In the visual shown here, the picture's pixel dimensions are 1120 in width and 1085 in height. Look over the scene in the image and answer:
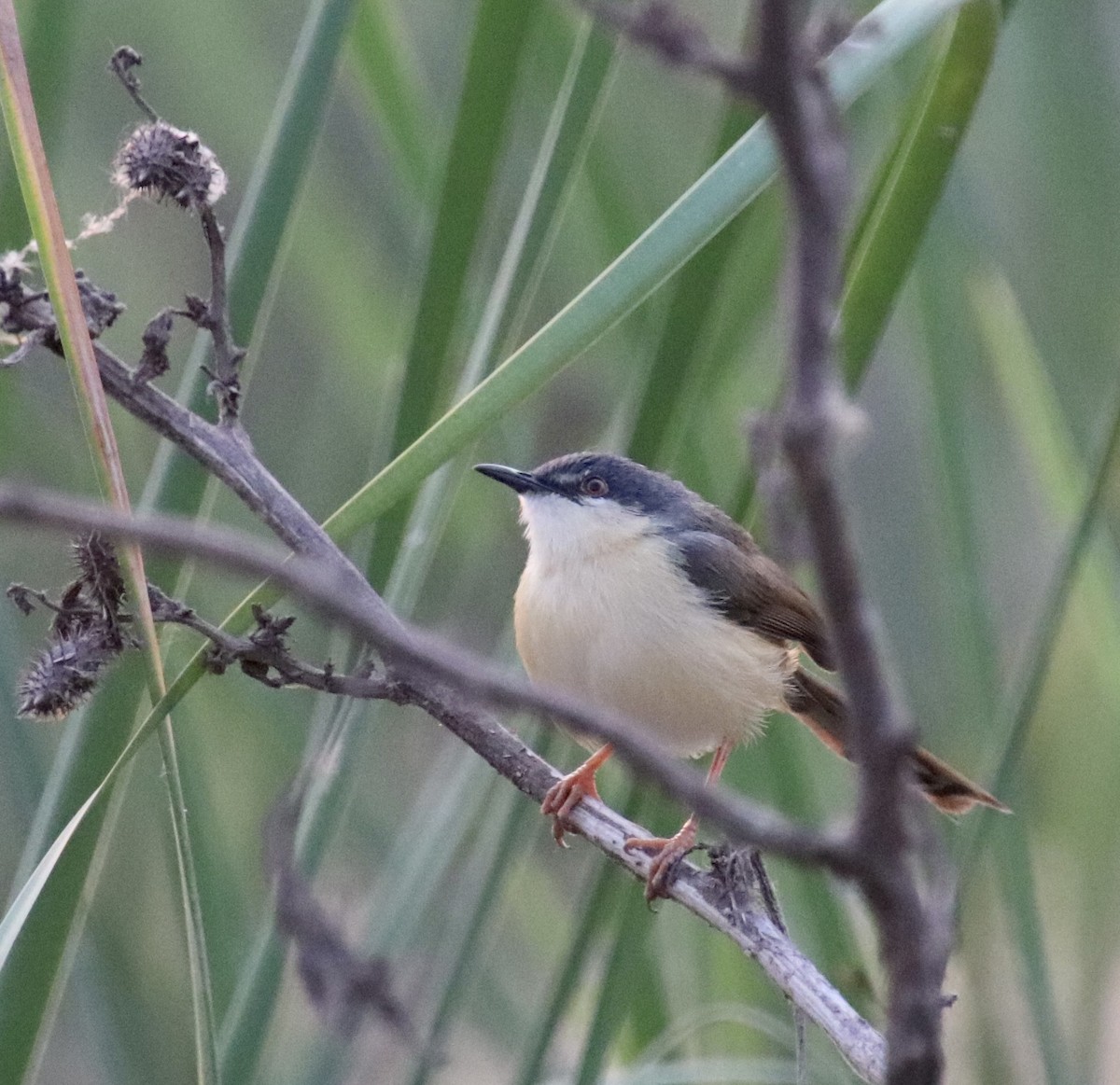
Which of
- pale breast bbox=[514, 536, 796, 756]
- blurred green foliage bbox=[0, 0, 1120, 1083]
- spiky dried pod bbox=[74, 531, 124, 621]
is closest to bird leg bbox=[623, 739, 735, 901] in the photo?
blurred green foliage bbox=[0, 0, 1120, 1083]

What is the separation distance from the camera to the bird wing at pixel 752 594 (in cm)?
252

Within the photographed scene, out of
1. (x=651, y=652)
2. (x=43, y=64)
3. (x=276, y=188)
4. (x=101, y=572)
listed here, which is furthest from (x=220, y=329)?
(x=651, y=652)

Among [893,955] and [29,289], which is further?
[29,289]

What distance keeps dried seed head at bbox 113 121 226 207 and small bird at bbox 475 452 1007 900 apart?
79cm

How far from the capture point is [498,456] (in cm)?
285

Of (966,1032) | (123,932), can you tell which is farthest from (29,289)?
(966,1032)

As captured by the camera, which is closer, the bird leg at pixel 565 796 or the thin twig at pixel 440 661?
the thin twig at pixel 440 661

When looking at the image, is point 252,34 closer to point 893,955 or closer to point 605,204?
point 605,204

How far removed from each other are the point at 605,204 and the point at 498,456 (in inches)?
25.2

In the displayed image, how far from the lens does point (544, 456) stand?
11.0 ft

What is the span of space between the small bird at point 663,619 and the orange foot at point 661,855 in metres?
0.25

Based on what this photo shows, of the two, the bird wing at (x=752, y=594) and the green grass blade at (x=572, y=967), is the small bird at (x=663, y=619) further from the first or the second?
the green grass blade at (x=572, y=967)

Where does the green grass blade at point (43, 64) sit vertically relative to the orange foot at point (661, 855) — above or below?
above

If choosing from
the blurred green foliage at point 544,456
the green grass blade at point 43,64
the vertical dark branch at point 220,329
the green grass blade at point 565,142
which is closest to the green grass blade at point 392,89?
the blurred green foliage at point 544,456
